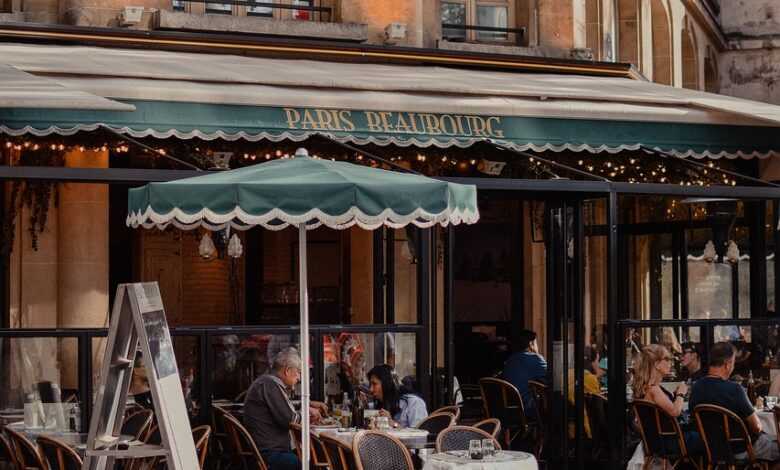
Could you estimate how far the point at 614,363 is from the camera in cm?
1430

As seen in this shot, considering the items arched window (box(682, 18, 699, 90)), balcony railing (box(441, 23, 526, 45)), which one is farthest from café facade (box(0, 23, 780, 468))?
arched window (box(682, 18, 699, 90))

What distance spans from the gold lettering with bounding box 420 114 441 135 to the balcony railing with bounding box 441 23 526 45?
439 cm

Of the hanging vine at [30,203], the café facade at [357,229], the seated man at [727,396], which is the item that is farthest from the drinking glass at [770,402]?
the hanging vine at [30,203]

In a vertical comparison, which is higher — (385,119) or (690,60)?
(690,60)

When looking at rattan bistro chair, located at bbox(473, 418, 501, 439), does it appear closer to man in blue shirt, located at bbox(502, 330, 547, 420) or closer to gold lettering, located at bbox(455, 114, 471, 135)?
gold lettering, located at bbox(455, 114, 471, 135)

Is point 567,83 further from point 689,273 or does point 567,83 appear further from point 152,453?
point 152,453

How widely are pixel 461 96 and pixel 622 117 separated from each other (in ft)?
5.42

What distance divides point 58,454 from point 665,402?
5.15 metres

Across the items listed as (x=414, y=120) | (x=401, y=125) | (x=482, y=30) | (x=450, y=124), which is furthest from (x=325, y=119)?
(x=482, y=30)

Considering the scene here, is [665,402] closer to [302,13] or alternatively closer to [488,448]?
[488,448]

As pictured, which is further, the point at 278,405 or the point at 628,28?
the point at 628,28

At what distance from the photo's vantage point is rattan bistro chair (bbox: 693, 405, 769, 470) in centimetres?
1302

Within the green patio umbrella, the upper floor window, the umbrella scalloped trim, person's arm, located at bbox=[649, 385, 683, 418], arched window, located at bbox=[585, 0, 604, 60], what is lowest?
person's arm, located at bbox=[649, 385, 683, 418]

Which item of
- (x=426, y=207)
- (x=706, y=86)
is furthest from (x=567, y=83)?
(x=706, y=86)
